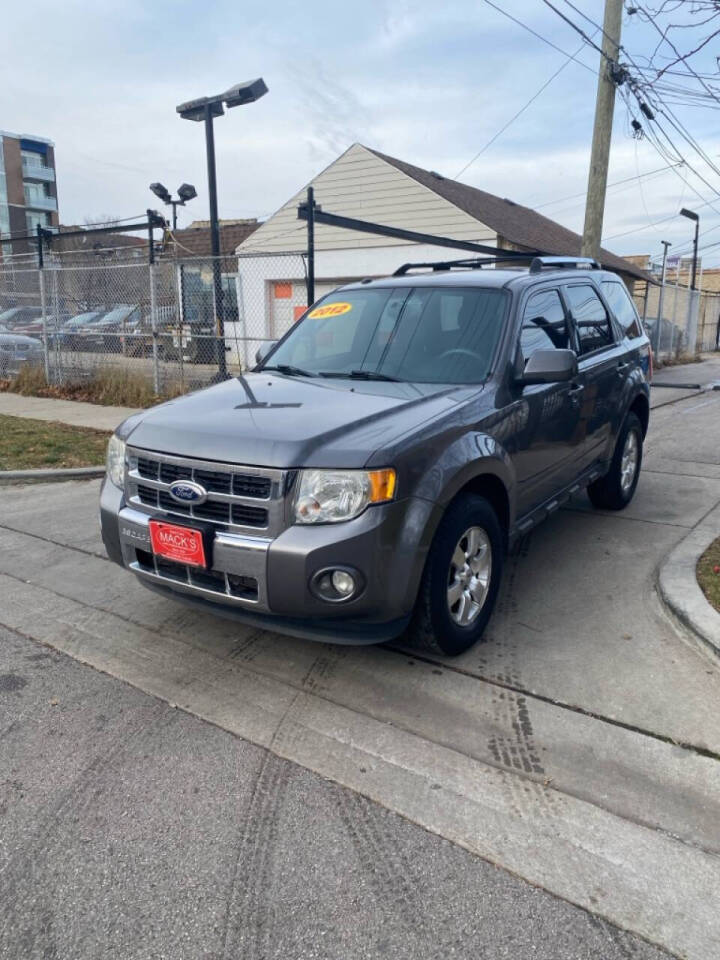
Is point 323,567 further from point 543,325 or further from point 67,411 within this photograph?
point 67,411

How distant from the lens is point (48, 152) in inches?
2876

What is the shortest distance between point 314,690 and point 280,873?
3.64 feet

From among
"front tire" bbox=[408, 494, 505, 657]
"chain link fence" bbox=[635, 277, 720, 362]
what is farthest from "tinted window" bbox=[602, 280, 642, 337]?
"chain link fence" bbox=[635, 277, 720, 362]

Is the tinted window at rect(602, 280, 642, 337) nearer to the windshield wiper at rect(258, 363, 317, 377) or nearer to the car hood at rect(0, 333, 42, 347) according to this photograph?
the windshield wiper at rect(258, 363, 317, 377)

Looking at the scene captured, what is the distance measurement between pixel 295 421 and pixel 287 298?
18534mm

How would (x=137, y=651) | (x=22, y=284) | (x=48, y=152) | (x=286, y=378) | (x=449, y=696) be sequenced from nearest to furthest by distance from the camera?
(x=449, y=696), (x=137, y=651), (x=286, y=378), (x=22, y=284), (x=48, y=152)

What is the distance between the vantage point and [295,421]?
10.9 ft

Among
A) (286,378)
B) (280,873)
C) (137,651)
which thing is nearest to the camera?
(280,873)

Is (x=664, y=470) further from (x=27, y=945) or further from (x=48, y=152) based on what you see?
(x=48, y=152)

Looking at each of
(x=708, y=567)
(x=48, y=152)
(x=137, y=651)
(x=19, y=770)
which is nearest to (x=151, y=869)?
(x=19, y=770)

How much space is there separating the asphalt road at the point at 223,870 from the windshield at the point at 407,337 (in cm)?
217

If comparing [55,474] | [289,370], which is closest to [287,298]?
[55,474]

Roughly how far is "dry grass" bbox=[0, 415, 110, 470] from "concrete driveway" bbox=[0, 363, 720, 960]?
2.89 metres

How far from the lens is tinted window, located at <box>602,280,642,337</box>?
5.93m
